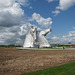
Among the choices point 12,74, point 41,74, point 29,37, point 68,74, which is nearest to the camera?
point 68,74

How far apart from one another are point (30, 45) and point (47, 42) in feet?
26.7

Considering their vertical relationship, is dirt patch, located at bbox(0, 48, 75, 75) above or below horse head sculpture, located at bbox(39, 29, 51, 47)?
below

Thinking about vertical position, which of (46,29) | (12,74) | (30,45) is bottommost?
(12,74)

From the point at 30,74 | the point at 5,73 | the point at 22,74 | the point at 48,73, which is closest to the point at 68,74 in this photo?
the point at 48,73

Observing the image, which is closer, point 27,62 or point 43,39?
point 27,62

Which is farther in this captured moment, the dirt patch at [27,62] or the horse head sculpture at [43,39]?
the horse head sculpture at [43,39]

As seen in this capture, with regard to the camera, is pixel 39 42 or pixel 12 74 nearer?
pixel 12 74

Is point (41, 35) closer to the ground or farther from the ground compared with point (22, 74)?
farther from the ground

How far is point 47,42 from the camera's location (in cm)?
4803

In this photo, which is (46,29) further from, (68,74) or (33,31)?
(68,74)

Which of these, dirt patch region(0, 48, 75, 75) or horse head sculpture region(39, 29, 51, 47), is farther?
horse head sculpture region(39, 29, 51, 47)

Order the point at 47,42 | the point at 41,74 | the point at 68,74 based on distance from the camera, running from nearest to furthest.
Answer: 1. the point at 68,74
2. the point at 41,74
3. the point at 47,42

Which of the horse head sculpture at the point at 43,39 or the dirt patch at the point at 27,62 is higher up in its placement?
A: the horse head sculpture at the point at 43,39

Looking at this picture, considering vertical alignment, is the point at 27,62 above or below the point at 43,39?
below
